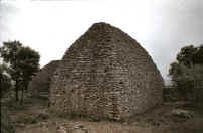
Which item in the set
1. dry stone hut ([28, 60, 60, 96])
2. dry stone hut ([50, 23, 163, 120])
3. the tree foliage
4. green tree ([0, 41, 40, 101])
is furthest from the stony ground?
dry stone hut ([28, 60, 60, 96])

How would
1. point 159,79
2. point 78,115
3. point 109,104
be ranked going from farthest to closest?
point 159,79
point 78,115
point 109,104

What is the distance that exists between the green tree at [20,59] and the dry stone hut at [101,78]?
6.55m

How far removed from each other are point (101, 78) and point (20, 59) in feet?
32.5

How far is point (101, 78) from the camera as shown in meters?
9.84

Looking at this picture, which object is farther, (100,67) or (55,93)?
(55,93)

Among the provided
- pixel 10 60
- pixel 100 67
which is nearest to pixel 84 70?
pixel 100 67

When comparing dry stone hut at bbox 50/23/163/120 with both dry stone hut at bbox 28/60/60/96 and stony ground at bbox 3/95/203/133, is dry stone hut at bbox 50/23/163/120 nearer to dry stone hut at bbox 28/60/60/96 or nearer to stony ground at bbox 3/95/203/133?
stony ground at bbox 3/95/203/133

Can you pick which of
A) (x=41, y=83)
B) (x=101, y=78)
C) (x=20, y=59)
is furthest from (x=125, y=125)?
(x=41, y=83)

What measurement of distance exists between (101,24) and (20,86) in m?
10.7

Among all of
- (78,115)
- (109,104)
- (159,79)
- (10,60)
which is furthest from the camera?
(10,60)

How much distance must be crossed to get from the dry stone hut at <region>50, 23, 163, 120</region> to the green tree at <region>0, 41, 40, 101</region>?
21.5 feet

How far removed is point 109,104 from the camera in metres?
9.49

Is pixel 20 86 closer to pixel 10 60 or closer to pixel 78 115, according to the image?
pixel 10 60

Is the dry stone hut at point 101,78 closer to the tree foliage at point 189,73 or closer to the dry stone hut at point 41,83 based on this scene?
the tree foliage at point 189,73
